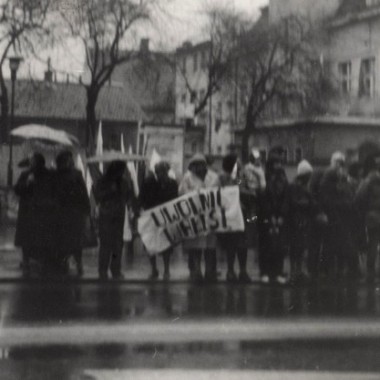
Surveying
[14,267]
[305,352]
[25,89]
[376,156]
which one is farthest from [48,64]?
[305,352]

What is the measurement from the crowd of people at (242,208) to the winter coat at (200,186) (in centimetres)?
1

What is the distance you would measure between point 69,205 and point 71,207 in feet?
0.13

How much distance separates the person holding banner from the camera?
38.5 ft

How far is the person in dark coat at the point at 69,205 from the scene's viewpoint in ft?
37.5

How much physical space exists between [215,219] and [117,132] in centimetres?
1012

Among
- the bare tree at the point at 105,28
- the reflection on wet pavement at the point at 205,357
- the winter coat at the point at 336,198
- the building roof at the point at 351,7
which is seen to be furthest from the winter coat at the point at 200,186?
the building roof at the point at 351,7

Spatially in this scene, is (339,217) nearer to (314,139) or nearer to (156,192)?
(156,192)

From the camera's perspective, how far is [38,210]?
11.6 m

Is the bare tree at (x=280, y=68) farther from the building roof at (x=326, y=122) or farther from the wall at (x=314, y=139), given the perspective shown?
the wall at (x=314, y=139)

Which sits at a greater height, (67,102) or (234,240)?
(67,102)

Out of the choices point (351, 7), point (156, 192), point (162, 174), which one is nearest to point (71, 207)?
point (156, 192)

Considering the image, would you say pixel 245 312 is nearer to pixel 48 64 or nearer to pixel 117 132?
pixel 48 64

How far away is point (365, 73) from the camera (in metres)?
15.2

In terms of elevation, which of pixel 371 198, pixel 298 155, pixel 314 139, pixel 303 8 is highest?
pixel 303 8
